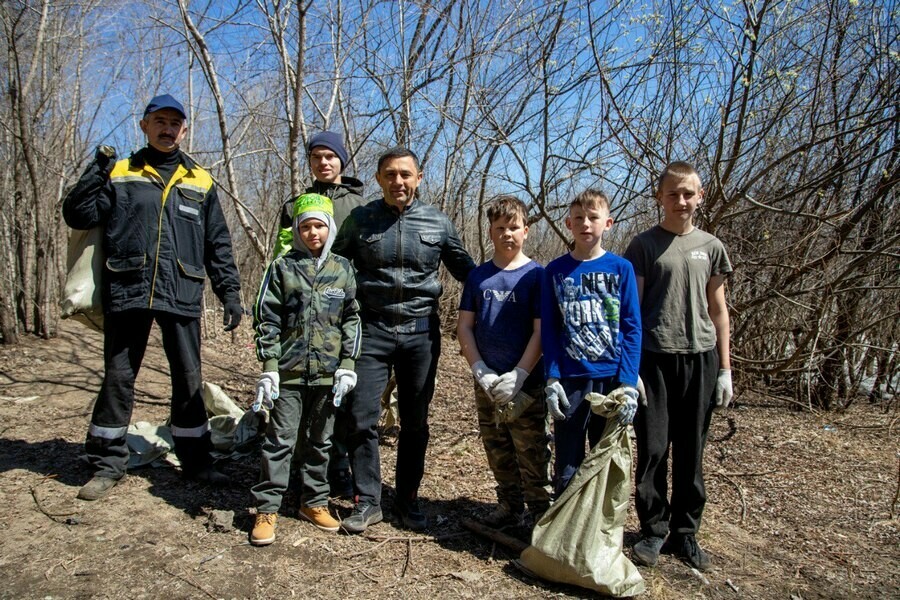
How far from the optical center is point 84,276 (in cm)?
313

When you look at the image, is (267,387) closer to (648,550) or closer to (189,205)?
(189,205)

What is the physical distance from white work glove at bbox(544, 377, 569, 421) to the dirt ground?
75cm

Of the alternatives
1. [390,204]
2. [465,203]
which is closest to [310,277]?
[390,204]

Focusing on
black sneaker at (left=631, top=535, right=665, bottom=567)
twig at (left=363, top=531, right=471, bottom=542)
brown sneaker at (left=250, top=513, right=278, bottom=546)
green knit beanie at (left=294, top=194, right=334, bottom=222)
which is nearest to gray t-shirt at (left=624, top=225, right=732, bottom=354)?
black sneaker at (left=631, top=535, right=665, bottom=567)

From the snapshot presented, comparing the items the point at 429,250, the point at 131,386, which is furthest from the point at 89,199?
the point at 429,250

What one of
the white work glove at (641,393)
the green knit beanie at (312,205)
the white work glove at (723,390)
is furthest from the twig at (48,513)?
the white work glove at (723,390)

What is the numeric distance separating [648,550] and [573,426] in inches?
27.4

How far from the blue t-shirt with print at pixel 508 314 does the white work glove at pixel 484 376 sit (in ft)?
0.24

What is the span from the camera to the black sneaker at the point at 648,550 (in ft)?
8.91

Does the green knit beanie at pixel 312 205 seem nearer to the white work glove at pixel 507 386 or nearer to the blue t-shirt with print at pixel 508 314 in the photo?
the blue t-shirt with print at pixel 508 314

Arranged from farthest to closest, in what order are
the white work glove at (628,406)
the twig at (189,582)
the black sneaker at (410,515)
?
the black sneaker at (410,515) → the white work glove at (628,406) → the twig at (189,582)

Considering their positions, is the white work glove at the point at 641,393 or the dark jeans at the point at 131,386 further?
the dark jeans at the point at 131,386

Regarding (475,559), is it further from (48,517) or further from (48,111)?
(48,111)

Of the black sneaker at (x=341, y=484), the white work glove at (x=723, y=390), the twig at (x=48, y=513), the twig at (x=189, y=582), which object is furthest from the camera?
the black sneaker at (x=341, y=484)
